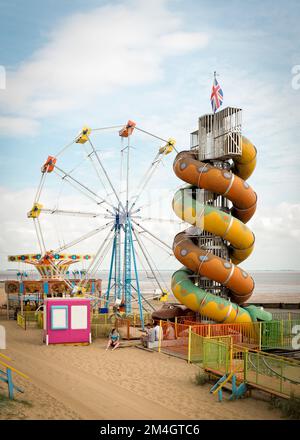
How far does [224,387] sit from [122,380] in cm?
284

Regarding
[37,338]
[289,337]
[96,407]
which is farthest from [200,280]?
[96,407]

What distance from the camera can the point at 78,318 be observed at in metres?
20.1

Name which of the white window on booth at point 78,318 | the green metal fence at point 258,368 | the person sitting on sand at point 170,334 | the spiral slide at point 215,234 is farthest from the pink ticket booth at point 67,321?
the green metal fence at point 258,368

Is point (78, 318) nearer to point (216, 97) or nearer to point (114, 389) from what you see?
point (114, 389)

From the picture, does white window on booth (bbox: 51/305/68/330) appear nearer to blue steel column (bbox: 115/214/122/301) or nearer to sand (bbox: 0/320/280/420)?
sand (bbox: 0/320/280/420)

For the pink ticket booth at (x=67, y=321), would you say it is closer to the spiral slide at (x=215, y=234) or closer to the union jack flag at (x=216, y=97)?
the spiral slide at (x=215, y=234)

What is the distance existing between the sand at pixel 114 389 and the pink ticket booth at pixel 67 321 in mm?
1117

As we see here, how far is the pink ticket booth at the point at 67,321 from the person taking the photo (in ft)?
64.6

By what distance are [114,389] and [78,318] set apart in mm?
7696


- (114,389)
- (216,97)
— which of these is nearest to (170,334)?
(114,389)

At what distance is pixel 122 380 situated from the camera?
1377 cm

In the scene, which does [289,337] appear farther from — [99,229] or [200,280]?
[99,229]

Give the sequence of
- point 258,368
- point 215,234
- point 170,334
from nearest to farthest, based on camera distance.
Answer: point 258,368 → point 170,334 → point 215,234
